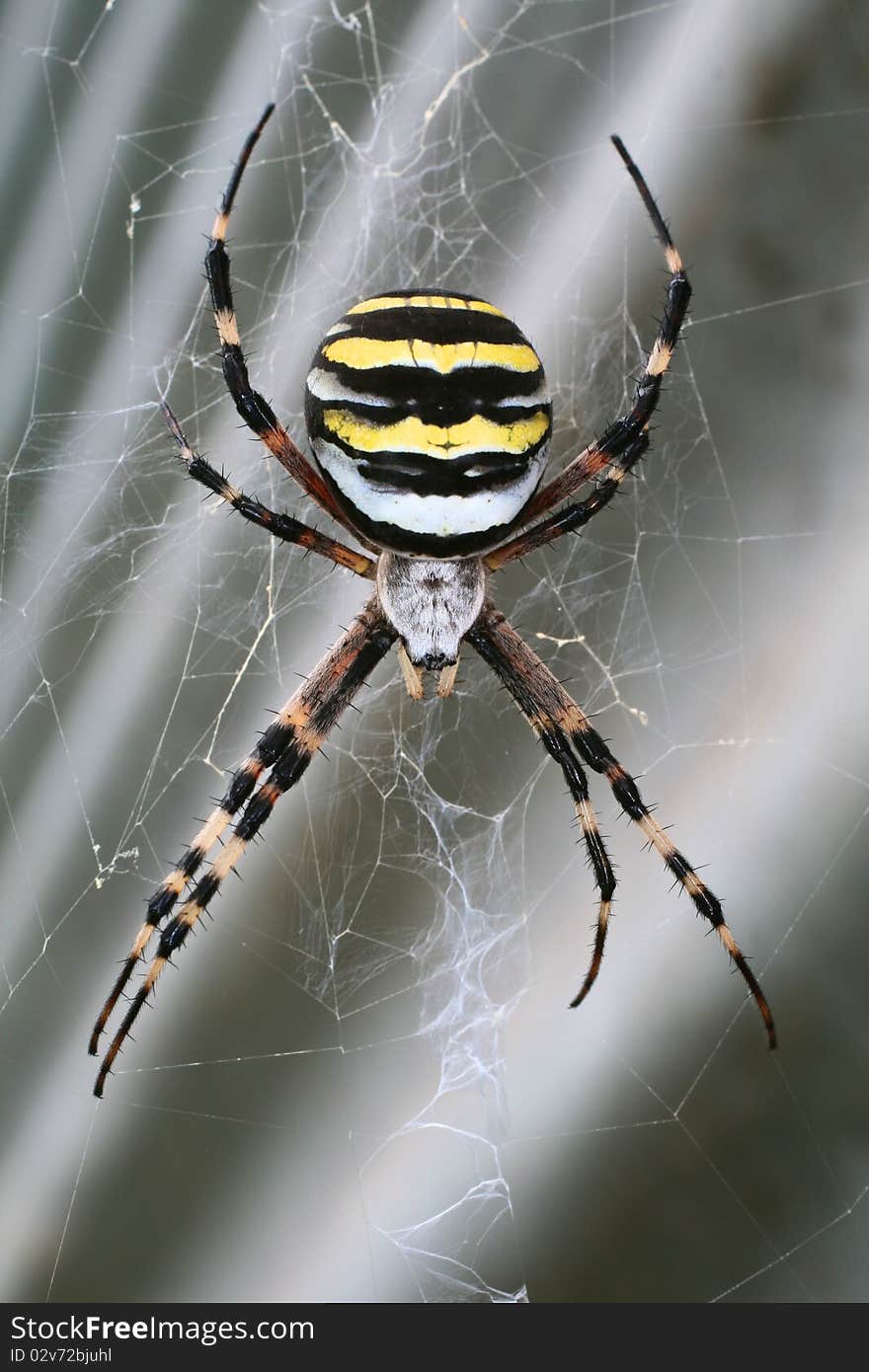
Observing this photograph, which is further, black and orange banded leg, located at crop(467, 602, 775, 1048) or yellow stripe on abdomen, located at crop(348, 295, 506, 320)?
black and orange banded leg, located at crop(467, 602, 775, 1048)

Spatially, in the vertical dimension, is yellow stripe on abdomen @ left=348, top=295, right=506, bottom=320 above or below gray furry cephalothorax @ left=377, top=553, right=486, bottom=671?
above

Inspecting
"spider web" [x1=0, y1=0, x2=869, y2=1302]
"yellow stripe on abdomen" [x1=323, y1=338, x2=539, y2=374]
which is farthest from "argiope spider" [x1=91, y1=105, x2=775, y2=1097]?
"spider web" [x1=0, y1=0, x2=869, y2=1302]

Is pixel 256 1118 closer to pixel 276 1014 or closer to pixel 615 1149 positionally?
pixel 276 1014

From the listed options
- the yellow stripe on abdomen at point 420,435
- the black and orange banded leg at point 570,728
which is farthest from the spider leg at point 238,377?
the black and orange banded leg at point 570,728

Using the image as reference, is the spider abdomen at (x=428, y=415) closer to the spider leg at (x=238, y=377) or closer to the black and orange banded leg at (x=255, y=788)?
the spider leg at (x=238, y=377)

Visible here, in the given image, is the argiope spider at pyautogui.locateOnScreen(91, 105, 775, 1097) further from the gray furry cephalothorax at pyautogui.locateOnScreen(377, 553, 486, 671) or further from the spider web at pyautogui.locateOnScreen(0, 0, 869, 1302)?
the spider web at pyautogui.locateOnScreen(0, 0, 869, 1302)

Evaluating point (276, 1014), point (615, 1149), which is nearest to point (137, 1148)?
point (276, 1014)

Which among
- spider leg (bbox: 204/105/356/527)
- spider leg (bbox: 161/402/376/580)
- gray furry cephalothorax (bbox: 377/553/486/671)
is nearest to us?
spider leg (bbox: 204/105/356/527)

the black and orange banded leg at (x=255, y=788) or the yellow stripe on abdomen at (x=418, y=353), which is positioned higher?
the yellow stripe on abdomen at (x=418, y=353)
